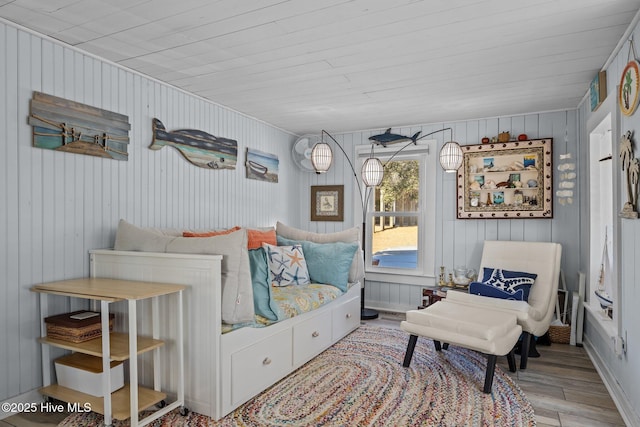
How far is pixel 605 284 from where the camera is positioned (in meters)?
3.26

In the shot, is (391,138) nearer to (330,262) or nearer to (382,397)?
(330,262)

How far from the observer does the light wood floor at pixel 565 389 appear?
91.1 inches

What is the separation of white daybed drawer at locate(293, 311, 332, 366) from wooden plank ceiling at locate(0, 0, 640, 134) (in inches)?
76.7

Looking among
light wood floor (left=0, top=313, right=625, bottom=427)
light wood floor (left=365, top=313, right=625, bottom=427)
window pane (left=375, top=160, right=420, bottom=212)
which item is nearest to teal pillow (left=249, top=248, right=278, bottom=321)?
light wood floor (left=0, top=313, right=625, bottom=427)

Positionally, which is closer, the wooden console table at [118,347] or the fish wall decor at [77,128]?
the wooden console table at [118,347]

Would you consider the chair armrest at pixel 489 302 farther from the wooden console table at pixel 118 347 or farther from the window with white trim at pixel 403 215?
the wooden console table at pixel 118 347

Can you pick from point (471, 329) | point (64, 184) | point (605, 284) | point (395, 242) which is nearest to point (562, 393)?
point (471, 329)

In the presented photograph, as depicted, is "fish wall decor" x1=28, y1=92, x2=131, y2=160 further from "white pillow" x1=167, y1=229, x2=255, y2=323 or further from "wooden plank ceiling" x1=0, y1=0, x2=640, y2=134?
"white pillow" x1=167, y1=229, x2=255, y2=323

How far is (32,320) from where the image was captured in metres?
2.42

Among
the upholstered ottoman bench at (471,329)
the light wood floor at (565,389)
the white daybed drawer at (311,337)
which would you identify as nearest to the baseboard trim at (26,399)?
the white daybed drawer at (311,337)

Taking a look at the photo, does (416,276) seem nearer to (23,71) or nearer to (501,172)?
(501,172)

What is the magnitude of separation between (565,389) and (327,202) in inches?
128

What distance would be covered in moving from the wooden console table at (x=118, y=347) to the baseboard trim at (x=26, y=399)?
0.07 meters

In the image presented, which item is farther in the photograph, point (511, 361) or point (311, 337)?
point (311, 337)
